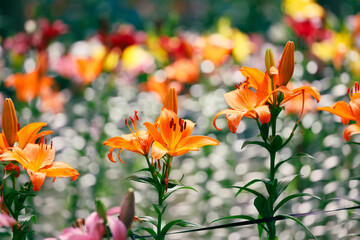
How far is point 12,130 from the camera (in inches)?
22.7

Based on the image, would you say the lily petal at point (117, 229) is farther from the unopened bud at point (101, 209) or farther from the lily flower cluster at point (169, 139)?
the lily flower cluster at point (169, 139)

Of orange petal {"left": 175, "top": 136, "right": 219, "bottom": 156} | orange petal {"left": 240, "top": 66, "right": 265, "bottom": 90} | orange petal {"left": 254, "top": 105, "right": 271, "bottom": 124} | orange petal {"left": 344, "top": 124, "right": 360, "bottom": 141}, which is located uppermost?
orange petal {"left": 240, "top": 66, "right": 265, "bottom": 90}

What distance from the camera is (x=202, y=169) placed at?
1.50 meters

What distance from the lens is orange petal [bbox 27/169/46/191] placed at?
53cm

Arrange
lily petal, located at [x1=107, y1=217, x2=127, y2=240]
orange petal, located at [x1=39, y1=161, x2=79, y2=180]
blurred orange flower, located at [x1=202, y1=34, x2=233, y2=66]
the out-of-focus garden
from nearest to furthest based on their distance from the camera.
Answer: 1. lily petal, located at [x1=107, y1=217, x2=127, y2=240]
2. orange petal, located at [x1=39, y1=161, x2=79, y2=180]
3. the out-of-focus garden
4. blurred orange flower, located at [x1=202, y1=34, x2=233, y2=66]

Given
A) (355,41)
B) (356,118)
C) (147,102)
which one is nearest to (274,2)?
(355,41)

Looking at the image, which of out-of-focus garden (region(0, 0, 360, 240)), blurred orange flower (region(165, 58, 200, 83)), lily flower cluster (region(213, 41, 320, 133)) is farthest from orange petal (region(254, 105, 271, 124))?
blurred orange flower (region(165, 58, 200, 83))

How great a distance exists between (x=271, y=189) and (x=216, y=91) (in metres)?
1.04

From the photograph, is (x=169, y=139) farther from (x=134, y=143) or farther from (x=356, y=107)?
(x=356, y=107)

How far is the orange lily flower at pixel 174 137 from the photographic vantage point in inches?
22.2

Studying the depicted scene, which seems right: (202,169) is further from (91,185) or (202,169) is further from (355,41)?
(355,41)

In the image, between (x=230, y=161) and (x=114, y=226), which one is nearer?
(x=114, y=226)

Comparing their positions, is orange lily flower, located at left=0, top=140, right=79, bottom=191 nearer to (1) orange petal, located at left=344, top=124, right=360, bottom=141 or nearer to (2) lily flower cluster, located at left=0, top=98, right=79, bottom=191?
(2) lily flower cluster, located at left=0, top=98, right=79, bottom=191

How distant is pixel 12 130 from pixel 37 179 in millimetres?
80
